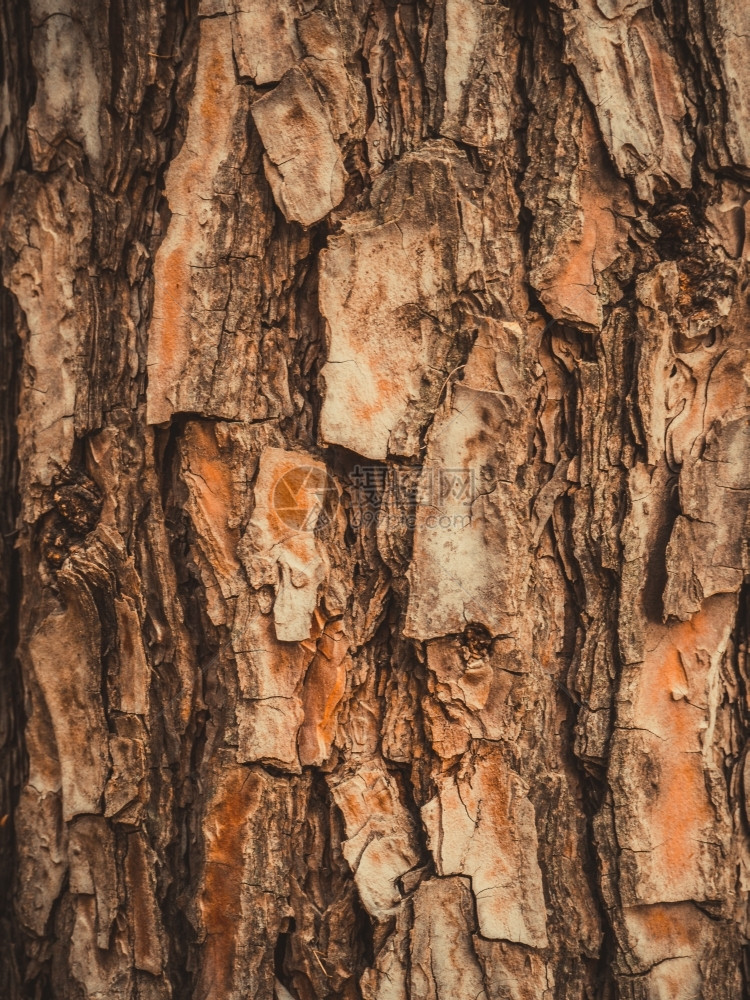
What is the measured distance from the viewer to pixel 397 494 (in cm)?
114

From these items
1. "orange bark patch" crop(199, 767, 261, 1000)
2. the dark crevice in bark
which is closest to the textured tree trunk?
"orange bark patch" crop(199, 767, 261, 1000)

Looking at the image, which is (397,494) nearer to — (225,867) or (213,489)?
(213,489)

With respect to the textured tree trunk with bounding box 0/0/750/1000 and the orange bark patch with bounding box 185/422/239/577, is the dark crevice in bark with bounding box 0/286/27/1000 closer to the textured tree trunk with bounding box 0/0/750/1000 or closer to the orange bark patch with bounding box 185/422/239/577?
the textured tree trunk with bounding box 0/0/750/1000

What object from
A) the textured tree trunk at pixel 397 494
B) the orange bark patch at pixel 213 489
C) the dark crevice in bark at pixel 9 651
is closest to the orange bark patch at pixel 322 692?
the textured tree trunk at pixel 397 494

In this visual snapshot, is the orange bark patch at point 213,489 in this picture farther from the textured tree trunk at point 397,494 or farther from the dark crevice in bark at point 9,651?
the dark crevice in bark at point 9,651

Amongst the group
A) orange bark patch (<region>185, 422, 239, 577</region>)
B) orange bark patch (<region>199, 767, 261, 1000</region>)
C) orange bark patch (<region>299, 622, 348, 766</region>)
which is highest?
orange bark patch (<region>185, 422, 239, 577</region>)

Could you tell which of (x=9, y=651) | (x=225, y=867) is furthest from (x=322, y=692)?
(x=9, y=651)

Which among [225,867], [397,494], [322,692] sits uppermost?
[397,494]

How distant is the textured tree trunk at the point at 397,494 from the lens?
1132 millimetres

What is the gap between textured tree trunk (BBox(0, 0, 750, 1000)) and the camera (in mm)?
1132

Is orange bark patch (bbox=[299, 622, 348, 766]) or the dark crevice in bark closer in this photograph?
orange bark patch (bbox=[299, 622, 348, 766])

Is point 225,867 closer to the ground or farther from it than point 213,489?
closer to the ground

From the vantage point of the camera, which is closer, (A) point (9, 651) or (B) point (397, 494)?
(B) point (397, 494)

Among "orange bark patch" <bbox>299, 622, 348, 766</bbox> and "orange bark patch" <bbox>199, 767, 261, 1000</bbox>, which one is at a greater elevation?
"orange bark patch" <bbox>299, 622, 348, 766</bbox>
